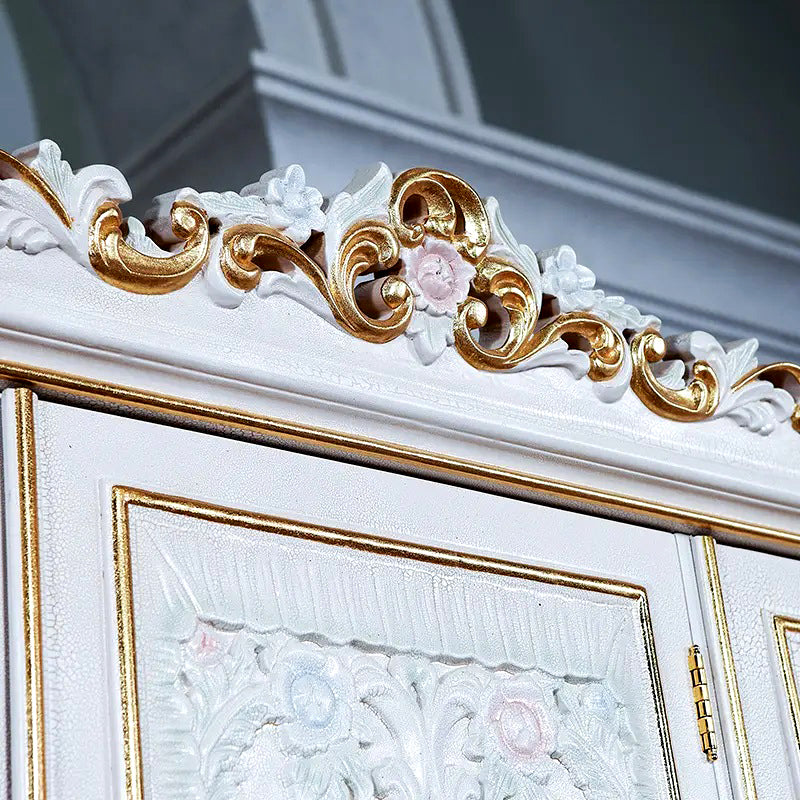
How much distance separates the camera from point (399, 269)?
919mm

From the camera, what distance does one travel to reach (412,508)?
88 centimetres

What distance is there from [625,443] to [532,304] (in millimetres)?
101

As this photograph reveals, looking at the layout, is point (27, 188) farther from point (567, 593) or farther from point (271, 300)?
point (567, 593)

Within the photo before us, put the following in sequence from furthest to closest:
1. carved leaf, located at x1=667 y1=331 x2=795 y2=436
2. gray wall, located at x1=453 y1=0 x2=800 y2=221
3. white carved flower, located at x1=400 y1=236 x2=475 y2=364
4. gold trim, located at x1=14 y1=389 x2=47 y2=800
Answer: gray wall, located at x1=453 y1=0 x2=800 y2=221, carved leaf, located at x1=667 y1=331 x2=795 y2=436, white carved flower, located at x1=400 y1=236 x2=475 y2=364, gold trim, located at x1=14 y1=389 x2=47 y2=800

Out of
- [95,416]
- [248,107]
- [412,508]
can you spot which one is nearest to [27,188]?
[95,416]

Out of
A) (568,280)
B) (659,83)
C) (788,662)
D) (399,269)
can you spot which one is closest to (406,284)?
(399,269)

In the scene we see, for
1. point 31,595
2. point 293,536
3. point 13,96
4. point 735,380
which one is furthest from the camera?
point 13,96

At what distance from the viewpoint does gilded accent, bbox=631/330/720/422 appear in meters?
1.00

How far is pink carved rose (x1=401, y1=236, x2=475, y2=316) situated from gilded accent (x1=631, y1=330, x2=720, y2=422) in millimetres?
132

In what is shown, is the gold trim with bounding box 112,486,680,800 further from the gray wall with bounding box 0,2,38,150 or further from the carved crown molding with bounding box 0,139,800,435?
the gray wall with bounding box 0,2,38,150

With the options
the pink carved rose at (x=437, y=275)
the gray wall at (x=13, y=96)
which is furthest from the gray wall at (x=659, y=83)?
the pink carved rose at (x=437, y=275)

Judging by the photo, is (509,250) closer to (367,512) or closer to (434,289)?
(434,289)

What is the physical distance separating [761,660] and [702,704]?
7 centimetres

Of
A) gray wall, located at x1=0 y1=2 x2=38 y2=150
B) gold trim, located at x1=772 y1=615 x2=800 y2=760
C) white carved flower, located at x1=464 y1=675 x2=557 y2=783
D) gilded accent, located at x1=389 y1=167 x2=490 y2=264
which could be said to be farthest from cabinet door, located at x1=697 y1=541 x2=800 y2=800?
gray wall, located at x1=0 y1=2 x2=38 y2=150
